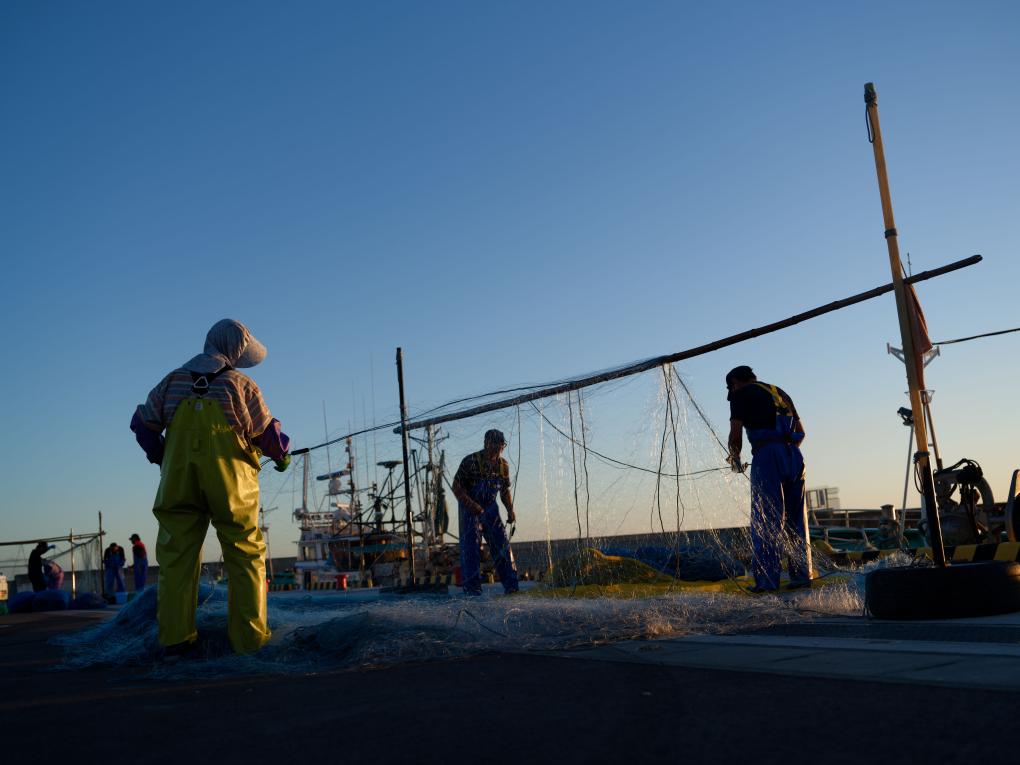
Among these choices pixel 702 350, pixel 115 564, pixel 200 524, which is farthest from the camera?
pixel 115 564

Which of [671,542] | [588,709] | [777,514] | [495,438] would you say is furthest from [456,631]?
[495,438]

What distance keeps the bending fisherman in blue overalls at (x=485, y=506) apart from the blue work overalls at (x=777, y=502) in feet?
8.81

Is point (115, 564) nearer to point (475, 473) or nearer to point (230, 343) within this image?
point (475, 473)

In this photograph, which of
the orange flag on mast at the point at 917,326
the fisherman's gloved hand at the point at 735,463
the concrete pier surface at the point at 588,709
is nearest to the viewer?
the concrete pier surface at the point at 588,709

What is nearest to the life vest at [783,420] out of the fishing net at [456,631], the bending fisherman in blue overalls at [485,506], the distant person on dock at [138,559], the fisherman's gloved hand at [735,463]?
the fisherman's gloved hand at [735,463]

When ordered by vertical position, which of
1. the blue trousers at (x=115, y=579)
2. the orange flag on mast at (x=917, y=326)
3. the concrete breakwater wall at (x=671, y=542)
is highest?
the orange flag on mast at (x=917, y=326)

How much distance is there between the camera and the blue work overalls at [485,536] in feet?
27.1

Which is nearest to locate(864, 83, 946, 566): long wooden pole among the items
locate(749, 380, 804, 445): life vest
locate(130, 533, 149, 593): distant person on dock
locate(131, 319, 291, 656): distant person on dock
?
locate(749, 380, 804, 445): life vest

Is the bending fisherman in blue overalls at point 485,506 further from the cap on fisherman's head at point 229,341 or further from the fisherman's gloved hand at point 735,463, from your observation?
the cap on fisherman's head at point 229,341

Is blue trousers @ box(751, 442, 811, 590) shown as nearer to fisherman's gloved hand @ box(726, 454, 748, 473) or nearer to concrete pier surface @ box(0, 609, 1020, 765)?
fisherman's gloved hand @ box(726, 454, 748, 473)

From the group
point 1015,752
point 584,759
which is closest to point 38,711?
point 584,759

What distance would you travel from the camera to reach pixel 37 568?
19453 millimetres

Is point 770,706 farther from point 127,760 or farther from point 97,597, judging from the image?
point 97,597

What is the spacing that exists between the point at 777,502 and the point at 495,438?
2.91 metres
